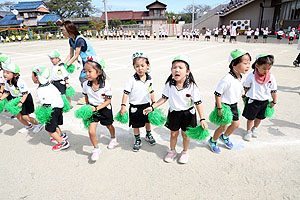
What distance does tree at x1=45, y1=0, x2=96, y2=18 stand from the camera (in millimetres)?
53062

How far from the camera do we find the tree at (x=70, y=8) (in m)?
53.1

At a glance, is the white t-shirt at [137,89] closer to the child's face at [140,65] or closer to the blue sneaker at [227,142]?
the child's face at [140,65]

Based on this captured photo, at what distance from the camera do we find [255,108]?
309 centimetres

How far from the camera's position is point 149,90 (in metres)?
2.86

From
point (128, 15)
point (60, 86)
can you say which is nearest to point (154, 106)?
point (60, 86)

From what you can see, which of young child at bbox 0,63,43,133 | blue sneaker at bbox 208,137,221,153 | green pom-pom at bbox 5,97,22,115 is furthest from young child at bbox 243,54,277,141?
green pom-pom at bbox 5,97,22,115

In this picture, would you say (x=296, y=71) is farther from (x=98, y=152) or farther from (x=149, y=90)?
(x=98, y=152)

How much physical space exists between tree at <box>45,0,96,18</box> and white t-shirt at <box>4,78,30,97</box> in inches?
2354

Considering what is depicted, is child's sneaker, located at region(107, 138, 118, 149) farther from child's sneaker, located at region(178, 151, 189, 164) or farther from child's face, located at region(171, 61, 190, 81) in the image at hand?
child's face, located at region(171, 61, 190, 81)

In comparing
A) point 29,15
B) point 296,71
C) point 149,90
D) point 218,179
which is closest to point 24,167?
point 149,90

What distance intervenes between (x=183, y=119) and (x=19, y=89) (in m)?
2.96

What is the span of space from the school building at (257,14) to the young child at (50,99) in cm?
3078

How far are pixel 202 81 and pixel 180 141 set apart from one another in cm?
384

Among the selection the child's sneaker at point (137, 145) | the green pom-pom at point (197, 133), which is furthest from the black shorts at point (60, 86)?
the green pom-pom at point (197, 133)
